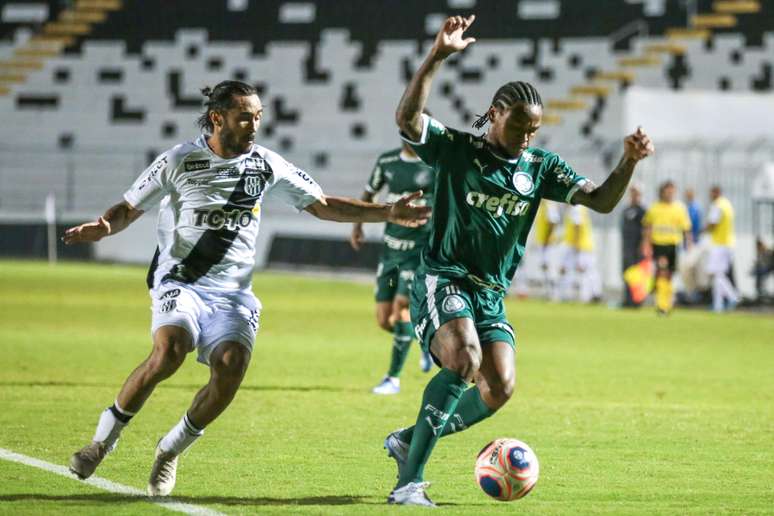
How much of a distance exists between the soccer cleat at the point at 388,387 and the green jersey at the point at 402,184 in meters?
1.21

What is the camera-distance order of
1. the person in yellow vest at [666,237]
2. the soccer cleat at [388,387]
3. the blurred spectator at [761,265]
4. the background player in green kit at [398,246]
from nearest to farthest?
the soccer cleat at [388,387] < the background player in green kit at [398,246] < the person in yellow vest at [666,237] < the blurred spectator at [761,265]

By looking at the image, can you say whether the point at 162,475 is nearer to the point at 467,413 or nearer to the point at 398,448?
the point at 398,448

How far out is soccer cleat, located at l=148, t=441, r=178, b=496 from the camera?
7102mm

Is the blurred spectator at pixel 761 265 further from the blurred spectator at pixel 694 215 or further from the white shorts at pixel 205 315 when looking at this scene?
the white shorts at pixel 205 315

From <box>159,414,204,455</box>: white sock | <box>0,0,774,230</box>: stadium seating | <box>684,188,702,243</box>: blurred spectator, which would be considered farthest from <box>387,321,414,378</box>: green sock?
<box>0,0,774,230</box>: stadium seating

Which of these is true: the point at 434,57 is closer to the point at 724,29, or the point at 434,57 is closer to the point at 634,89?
the point at 634,89

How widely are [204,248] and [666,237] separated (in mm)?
18408

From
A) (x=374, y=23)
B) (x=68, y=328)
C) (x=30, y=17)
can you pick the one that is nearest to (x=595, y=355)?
(x=68, y=328)

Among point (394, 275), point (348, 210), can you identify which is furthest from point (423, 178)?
point (348, 210)

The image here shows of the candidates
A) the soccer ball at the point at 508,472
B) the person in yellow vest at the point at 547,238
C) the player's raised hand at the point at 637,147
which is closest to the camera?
the soccer ball at the point at 508,472

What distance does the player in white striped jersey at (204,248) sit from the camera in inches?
280

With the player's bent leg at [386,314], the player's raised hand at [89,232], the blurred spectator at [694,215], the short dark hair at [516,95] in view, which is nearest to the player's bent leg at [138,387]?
the player's raised hand at [89,232]

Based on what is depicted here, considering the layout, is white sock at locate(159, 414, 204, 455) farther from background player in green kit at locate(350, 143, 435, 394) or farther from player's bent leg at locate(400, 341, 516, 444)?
background player in green kit at locate(350, 143, 435, 394)

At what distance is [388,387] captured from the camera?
1262cm
